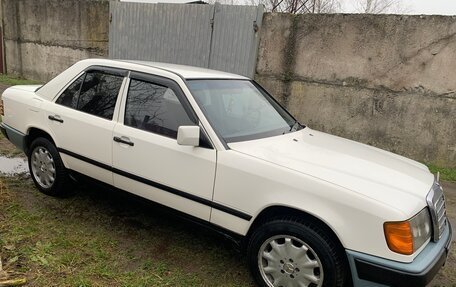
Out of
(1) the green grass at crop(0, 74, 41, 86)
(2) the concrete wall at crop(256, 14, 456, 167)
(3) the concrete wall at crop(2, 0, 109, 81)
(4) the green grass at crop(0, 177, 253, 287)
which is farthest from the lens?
(1) the green grass at crop(0, 74, 41, 86)

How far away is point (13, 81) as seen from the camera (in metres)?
12.5

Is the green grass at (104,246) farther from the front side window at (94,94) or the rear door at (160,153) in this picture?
the front side window at (94,94)

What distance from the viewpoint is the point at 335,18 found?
6953 mm

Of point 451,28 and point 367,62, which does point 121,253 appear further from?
point 451,28

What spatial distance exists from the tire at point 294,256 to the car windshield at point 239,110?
2.56ft

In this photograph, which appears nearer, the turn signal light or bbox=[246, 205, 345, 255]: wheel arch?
the turn signal light

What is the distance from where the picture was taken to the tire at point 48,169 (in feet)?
13.5

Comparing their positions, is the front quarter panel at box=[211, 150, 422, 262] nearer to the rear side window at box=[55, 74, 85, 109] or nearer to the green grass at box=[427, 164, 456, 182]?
the rear side window at box=[55, 74, 85, 109]

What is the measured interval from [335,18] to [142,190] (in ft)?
16.7

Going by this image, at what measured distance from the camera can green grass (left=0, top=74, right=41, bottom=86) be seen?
1219 centimetres

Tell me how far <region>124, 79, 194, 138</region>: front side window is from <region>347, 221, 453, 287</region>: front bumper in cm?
158

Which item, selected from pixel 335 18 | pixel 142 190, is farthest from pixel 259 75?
pixel 142 190

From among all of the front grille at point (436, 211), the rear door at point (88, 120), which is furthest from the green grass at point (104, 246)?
the front grille at point (436, 211)

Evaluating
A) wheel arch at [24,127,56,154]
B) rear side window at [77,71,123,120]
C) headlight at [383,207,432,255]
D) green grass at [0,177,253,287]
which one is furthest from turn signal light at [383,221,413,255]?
wheel arch at [24,127,56,154]
